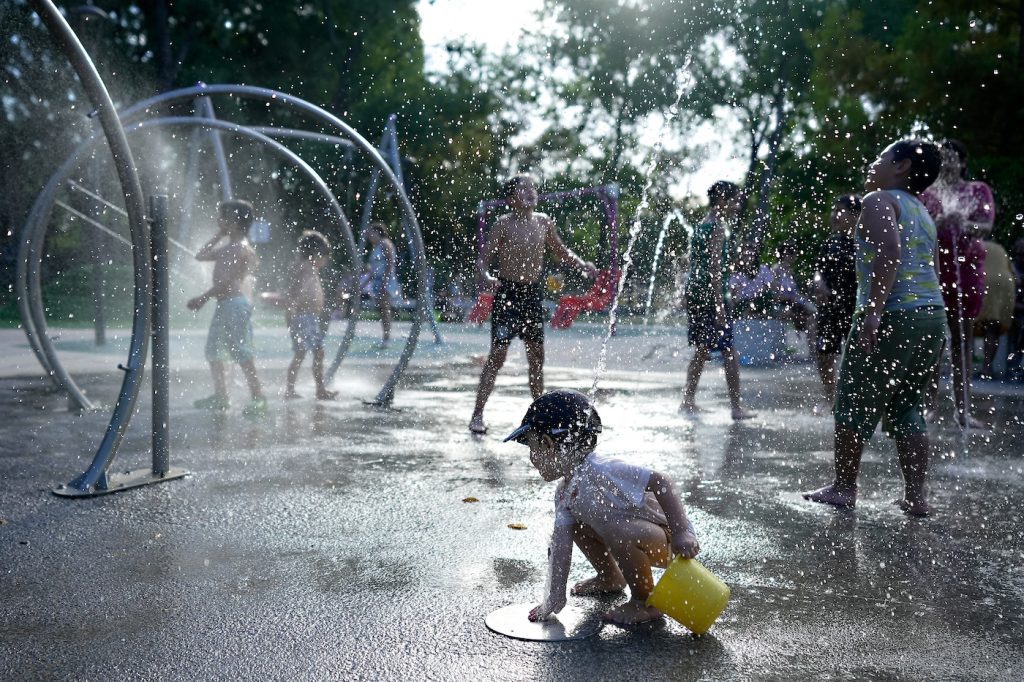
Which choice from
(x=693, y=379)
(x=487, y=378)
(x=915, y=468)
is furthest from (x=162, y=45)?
(x=915, y=468)

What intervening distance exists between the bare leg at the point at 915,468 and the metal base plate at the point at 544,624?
2.15 meters

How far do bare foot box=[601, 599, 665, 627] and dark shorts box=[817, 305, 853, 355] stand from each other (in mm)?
4910

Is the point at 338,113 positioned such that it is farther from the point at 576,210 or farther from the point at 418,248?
the point at 418,248

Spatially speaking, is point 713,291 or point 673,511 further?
point 713,291

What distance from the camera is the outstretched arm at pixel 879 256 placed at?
4.79m

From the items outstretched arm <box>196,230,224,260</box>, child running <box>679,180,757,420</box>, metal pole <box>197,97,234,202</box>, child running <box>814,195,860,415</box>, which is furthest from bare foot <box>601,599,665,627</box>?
metal pole <box>197,97,234,202</box>

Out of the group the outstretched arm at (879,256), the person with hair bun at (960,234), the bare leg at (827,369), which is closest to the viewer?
the outstretched arm at (879,256)

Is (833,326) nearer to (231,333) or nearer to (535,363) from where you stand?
(535,363)

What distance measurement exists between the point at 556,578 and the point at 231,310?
18.7 ft

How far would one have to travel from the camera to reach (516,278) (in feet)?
24.0

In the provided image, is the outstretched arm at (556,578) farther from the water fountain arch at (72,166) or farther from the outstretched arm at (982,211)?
the outstretched arm at (982,211)

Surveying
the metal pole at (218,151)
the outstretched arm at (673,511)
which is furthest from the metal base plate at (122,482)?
the metal pole at (218,151)

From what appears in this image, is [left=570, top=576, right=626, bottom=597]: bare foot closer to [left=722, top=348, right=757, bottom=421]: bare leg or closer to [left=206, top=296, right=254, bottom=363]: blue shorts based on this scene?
[left=722, top=348, right=757, bottom=421]: bare leg

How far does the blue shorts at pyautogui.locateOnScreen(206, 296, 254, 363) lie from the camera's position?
8.39m
